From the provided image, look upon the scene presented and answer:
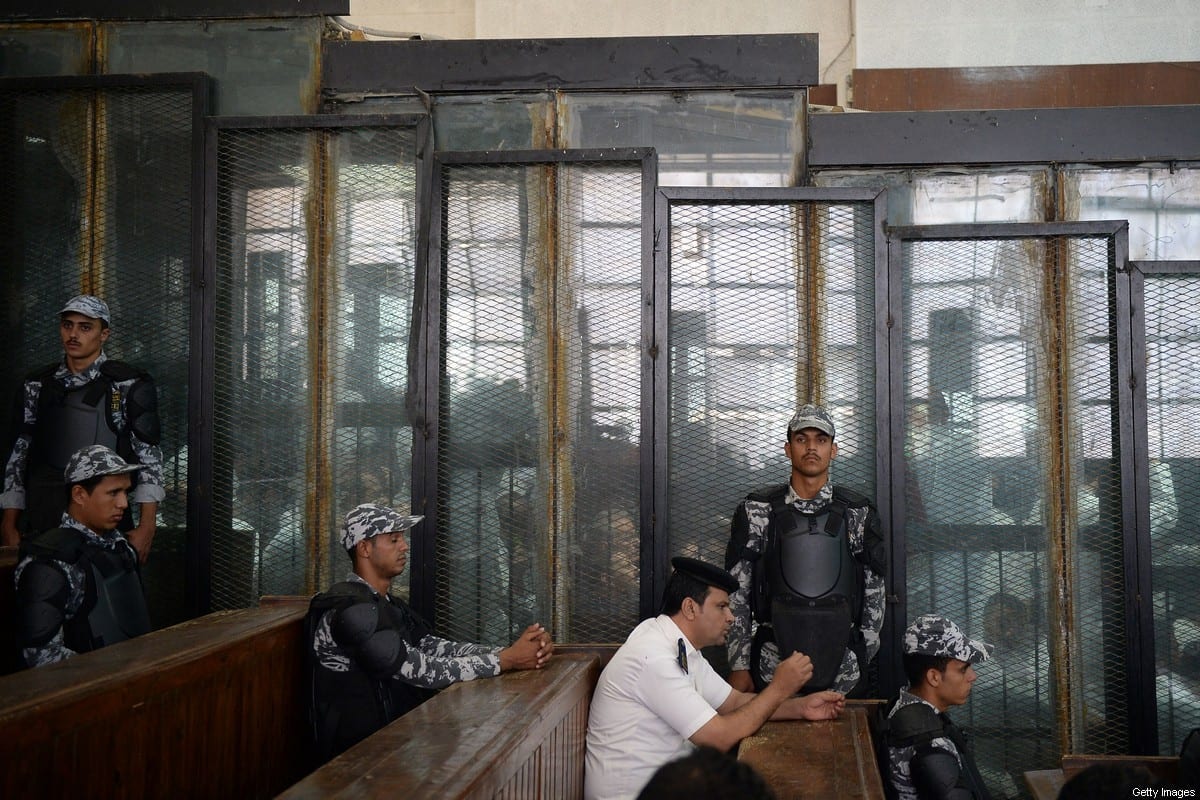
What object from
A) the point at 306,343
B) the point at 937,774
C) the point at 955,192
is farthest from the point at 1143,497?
the point at 306,343

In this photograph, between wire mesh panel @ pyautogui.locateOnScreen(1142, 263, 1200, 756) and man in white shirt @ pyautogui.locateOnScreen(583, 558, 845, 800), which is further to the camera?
wire mesh panel @ pyautogui.locateOnScreen(1142, 263, 1200, 756)

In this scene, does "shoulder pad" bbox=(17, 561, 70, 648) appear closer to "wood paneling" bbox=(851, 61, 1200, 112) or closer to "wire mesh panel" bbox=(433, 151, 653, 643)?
"wire mesh panel" bbox=(433, 151, 653, 643)

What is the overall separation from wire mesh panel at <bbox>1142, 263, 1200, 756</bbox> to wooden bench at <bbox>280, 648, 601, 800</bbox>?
2.54m

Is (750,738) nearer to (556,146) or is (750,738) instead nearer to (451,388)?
(451,388)

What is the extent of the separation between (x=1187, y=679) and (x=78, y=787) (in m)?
4.12

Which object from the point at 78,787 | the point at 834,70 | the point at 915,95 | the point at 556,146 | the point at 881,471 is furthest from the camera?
the point at 834,70

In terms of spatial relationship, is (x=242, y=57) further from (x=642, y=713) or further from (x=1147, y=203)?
(x=1147, y=203)

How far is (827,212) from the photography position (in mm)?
4621

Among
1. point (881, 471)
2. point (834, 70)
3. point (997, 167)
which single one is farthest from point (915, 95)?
point (881, 471)

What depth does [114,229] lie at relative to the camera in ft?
15.6

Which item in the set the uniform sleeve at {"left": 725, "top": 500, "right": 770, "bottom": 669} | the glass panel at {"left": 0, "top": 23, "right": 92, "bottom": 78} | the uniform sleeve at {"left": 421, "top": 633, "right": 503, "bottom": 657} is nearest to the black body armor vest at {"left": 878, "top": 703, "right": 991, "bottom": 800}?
the uniform sleeve at {"left": 725, "top": 500, "right": 770, "bottom": 669}

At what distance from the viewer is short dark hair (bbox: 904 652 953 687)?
3299mm

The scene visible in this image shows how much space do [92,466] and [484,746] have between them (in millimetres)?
1731
